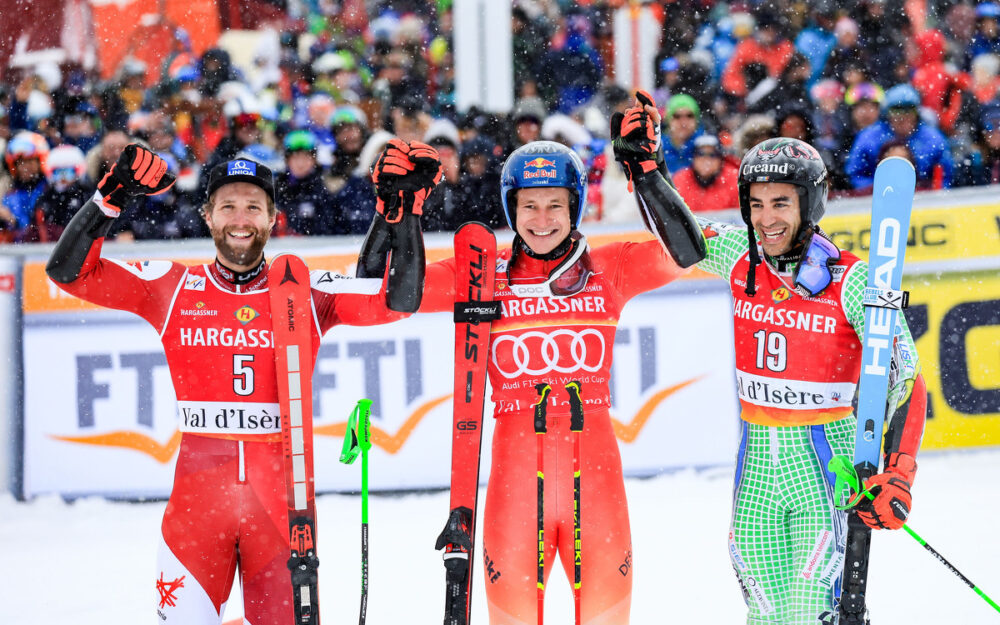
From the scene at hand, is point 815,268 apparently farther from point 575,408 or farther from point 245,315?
point 245,315

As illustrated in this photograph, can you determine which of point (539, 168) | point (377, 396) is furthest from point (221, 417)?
point (377, 396)

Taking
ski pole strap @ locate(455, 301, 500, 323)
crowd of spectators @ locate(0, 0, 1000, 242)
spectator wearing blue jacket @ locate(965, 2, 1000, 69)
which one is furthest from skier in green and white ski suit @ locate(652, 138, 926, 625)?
spectator wearing blue jacket @ locate(965, 2, 1000, 69)

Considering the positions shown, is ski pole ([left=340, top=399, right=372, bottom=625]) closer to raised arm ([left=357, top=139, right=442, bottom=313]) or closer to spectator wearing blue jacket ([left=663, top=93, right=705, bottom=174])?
raised arm ([left=357, top=139, right=442, bottom=313])

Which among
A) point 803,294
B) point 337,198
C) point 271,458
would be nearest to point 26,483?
point 337,198

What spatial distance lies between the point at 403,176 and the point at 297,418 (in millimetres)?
1052

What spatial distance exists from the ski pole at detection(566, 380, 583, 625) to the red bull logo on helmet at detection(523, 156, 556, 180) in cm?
87

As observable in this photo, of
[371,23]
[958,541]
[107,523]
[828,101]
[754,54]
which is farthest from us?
Answer: [371,23]

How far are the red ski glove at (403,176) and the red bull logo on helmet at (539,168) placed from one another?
1.35 feet

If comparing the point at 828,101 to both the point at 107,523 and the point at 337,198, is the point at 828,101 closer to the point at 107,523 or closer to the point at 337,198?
→ the point at 337,198

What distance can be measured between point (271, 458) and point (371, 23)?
35.7 feet

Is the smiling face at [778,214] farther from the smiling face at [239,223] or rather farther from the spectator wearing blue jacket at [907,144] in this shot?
the spectator wearing blue jacket at [907,144]

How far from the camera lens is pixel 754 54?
12.1m

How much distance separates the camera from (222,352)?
4484 mm

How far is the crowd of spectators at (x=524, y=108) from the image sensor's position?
938 cm
